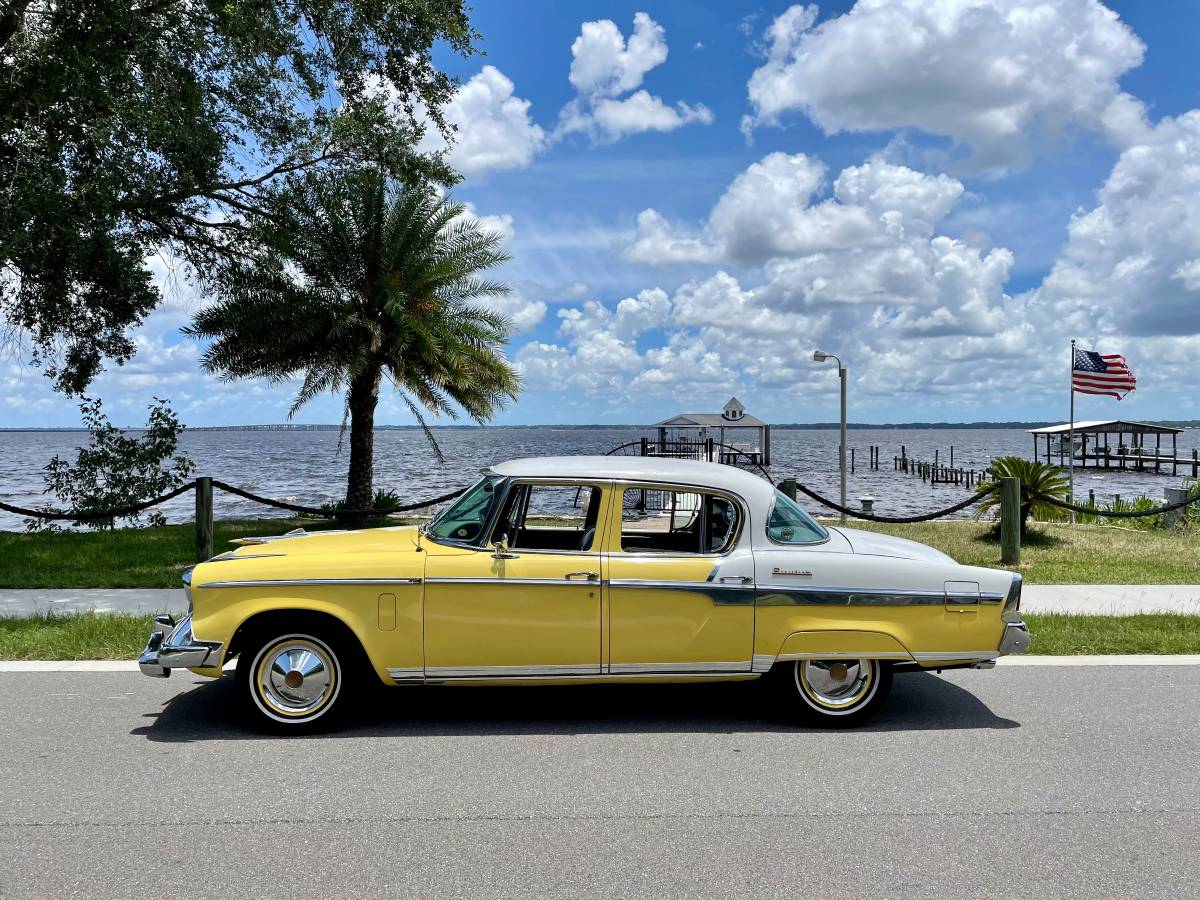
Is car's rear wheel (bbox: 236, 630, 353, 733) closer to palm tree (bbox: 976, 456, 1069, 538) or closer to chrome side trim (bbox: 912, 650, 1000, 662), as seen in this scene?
chrome side trim (bbox: 912, 650, 1000, 662)

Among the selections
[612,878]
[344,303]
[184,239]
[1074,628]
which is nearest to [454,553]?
[612,878]

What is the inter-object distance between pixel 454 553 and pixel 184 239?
14012 mm

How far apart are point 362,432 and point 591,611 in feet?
42.9

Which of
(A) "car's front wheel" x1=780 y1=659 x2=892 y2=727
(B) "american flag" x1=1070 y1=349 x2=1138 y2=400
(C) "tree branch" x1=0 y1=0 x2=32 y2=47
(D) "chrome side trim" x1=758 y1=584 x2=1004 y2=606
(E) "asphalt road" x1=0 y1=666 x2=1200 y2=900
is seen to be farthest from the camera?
(B) "american flag" x1=1070 y1=349 x2=1138 y2=400

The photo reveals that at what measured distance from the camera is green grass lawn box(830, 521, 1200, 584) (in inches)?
438

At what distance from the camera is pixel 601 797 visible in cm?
435

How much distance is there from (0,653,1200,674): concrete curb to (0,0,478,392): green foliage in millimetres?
6302

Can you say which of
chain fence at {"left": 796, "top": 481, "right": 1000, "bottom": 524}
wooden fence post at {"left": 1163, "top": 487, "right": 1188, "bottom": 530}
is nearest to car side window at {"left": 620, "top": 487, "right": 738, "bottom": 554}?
chain fence at {"left": 796, "top": 481, "right": 1000, "bottom": 524}

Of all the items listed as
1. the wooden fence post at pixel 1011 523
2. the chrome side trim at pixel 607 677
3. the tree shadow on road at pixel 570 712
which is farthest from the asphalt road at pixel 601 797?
the wooden fence post at pixel 1011 523

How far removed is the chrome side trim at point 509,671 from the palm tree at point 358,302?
1194cm

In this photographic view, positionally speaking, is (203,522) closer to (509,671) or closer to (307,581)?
(307,581)

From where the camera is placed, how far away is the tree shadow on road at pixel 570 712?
541cm

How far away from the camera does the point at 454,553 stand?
5.40 m

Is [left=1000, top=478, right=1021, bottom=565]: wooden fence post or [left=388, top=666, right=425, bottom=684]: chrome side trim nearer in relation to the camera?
[left=388, top=666, right=425, bottom=684]: chrome side trim
